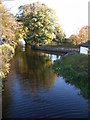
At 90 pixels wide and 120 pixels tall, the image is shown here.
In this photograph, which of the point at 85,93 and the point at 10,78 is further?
the point at 10,78

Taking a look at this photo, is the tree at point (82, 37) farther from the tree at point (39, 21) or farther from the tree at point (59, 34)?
the tree at point (59, 34)

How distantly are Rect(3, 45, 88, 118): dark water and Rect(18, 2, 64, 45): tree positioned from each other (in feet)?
149

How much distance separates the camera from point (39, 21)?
77812 mm

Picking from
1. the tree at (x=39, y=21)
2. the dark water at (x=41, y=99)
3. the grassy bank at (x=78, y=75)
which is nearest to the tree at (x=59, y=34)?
the tree at (x=39, y=21)

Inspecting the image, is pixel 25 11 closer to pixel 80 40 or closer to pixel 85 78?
pixel 80 40

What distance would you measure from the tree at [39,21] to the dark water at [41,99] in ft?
149

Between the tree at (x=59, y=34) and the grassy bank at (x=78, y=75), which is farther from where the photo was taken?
the tree at (x=59, y=34)

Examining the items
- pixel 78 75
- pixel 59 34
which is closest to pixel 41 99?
pixel 78 75

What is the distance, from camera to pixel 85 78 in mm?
30188

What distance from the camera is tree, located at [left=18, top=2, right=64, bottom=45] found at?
3049 inches

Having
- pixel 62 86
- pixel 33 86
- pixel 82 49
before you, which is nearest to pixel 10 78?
pixel 33 86

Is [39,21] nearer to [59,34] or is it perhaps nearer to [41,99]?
[59,34]

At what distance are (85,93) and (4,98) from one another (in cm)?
965

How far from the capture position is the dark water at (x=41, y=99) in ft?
65.2
